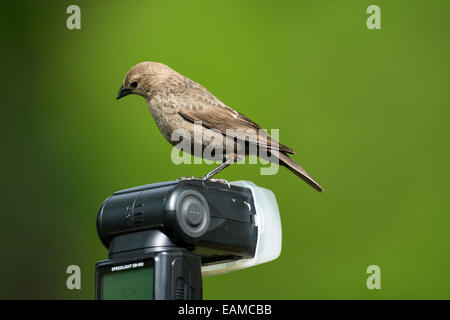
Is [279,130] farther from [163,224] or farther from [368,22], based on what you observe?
[163,224]

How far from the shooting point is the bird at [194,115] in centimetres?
409

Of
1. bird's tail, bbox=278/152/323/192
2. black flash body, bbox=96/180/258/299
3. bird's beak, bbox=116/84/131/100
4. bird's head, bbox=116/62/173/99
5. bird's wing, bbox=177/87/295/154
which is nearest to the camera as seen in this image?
black flash body, bbox=96/180/258/299

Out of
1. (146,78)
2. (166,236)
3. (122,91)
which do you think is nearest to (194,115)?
(146,78)

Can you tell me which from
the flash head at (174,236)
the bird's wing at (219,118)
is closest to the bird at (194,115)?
the bird's wing at (219,118)

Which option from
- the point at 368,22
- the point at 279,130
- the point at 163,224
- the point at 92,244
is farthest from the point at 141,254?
the point at 368,22

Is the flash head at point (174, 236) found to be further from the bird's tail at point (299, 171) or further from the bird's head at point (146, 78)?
the bird's head at point (146, 78)

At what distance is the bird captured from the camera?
13.4 ft

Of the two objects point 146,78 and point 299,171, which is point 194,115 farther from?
point 299,171

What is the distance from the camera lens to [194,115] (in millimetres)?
4176

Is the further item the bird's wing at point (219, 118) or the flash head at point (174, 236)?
the bird's wing at point (219, 118)

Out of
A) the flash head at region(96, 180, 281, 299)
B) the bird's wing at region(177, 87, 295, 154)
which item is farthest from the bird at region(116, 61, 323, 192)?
the flash head at region(96, 180, 281, 299)

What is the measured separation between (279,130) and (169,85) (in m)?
1.39

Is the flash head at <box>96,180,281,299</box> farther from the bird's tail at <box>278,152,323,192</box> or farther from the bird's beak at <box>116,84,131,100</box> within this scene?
the bird's beak at <box>116,84,131,100</box>

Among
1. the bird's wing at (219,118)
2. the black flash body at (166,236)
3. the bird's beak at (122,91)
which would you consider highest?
the bird's beak at (122,91)
